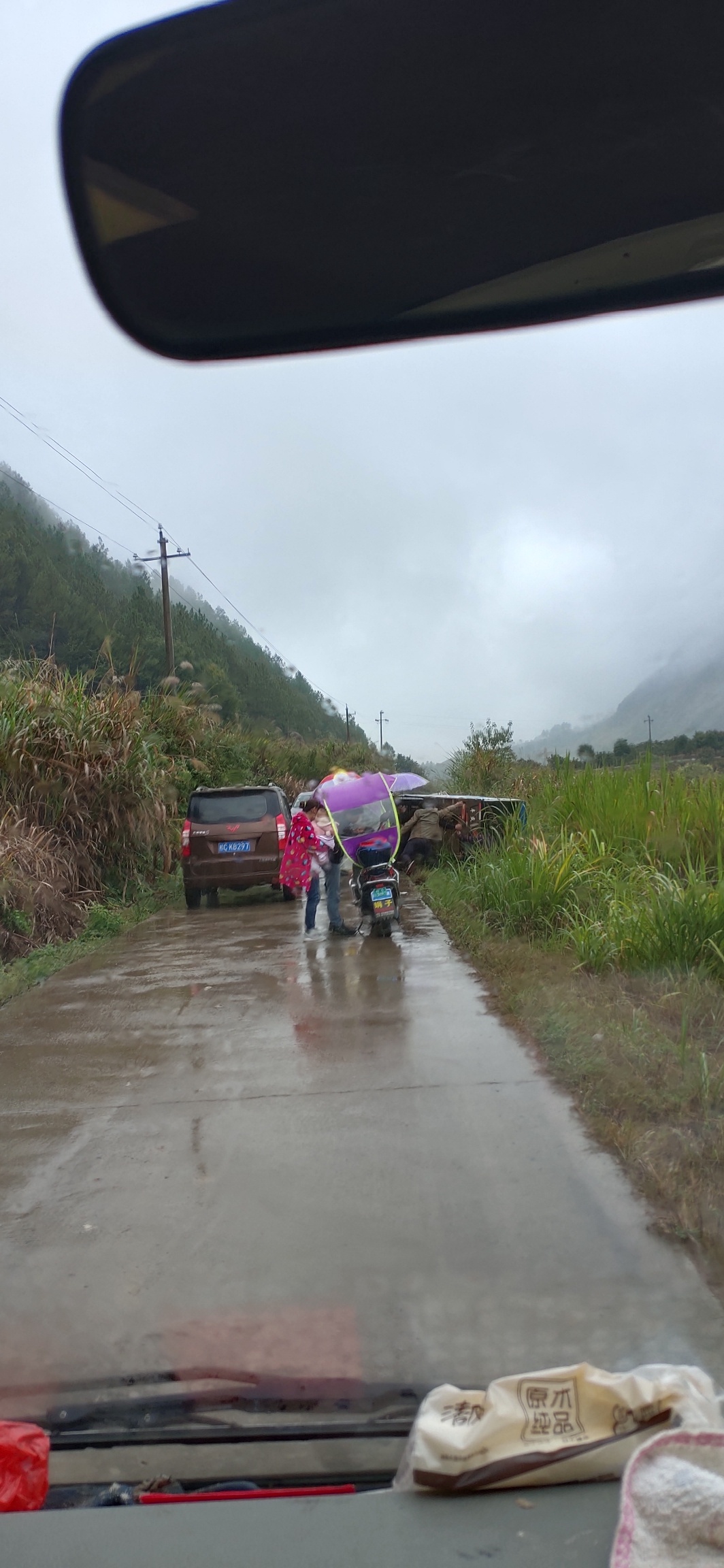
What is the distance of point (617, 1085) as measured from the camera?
5.28m

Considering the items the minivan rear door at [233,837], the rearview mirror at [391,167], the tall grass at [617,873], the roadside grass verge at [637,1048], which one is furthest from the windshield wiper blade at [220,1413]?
the minivan rear door at [233,837]

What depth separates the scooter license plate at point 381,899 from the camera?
10.7 metres

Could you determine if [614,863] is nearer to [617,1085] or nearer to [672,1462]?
[617,1085]

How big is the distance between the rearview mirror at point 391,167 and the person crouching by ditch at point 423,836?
13.7m

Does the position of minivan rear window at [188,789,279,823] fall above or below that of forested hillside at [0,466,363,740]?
below

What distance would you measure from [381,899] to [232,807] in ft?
15.0

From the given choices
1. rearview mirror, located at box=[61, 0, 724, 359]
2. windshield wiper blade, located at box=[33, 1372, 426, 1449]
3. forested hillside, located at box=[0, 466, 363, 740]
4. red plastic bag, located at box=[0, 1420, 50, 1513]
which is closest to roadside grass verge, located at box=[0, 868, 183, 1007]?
windshield wiper blade, located at box=[33, 1372, 426, 1449]

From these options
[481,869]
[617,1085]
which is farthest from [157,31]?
[481,869]

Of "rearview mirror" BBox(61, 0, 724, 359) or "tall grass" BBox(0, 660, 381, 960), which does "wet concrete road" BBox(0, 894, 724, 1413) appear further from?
"tall grass" BBox(0, 660, 381, 960)

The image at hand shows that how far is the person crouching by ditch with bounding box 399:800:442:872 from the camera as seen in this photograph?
16453 millimetres

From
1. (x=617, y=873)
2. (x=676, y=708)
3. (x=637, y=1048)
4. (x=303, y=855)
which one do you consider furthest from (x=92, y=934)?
(x=676, y=708)

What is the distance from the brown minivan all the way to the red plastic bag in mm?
11913

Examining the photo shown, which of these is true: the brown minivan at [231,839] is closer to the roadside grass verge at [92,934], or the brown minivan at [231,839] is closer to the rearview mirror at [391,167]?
the roadside grass verge at [92,934]

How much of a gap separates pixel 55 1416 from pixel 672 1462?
1715 millimetres
